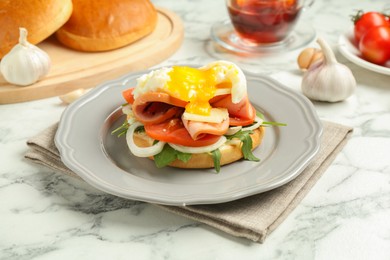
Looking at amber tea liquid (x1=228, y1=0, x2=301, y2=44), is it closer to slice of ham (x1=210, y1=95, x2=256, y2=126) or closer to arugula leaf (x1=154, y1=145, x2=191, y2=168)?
slice of ham (x1=210, y1=95, x2=256, y2=126)

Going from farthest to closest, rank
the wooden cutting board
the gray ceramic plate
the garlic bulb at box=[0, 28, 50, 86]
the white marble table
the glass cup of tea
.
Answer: the glass cup of tea, the wooden cutting board, the garlic bulb at box=[0, 28, 50, 86], the gray ceramic plate, the white marble table

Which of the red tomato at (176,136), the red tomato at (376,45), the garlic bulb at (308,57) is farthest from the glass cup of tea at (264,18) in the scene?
the red tomato at (176,136)

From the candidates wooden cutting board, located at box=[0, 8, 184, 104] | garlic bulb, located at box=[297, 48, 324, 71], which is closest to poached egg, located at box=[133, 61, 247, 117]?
wooden cutting board, located at box=[0, 8, 184, 104]

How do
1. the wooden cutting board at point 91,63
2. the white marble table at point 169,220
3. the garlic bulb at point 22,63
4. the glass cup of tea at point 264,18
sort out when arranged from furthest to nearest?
1. the glass cup of tea at point 264,18
2. the wooden cutting board at point 91,63
3. the garlic bulb at point 22,63
4. the white marble table at point 169,220

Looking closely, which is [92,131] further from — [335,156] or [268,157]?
[335,156]

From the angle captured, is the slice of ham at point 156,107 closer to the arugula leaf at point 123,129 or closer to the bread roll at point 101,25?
the arugula leaf at point 123,129

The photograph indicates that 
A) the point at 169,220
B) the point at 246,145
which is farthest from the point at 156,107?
the point at 169,220
